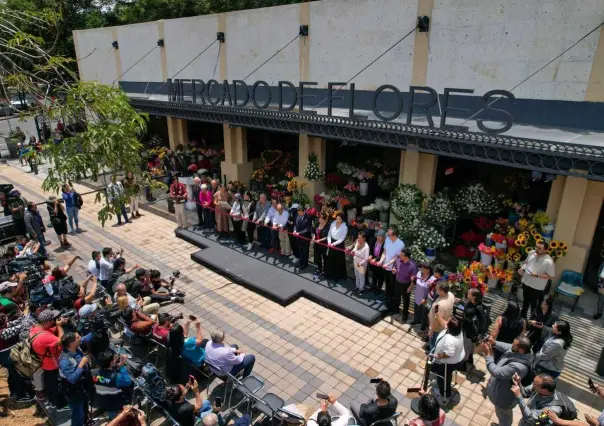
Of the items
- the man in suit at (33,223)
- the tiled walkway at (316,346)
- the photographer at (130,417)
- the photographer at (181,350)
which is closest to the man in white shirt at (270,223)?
the tiled walkway at (316,346)

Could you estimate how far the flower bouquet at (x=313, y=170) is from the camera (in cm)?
1359

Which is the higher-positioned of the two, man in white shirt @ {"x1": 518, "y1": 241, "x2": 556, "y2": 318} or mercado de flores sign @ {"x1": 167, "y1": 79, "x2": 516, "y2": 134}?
mercado de flores sign @ {"x1": 167, "y1": 79, "x2": 516, "y2": 134}

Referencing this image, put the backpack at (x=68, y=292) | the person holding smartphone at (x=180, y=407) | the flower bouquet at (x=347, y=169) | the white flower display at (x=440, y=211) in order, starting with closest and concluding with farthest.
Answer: the person holding smartphone at (x=180, y=407) → the backpack at (x=68, y=292) → the white flower display at (x=440, y=211) → the flower bouquet at (x=347, y=169)

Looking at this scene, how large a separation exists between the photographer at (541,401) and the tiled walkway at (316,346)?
1.65 m

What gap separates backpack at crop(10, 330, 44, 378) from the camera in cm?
628

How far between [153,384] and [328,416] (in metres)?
2.60

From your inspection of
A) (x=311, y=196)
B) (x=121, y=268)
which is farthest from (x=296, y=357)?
(x=311, y=196)

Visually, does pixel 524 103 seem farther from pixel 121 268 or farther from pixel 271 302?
pixel 121 268

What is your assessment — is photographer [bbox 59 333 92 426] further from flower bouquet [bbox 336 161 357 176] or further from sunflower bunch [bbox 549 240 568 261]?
flower bouquet [bbox 336 161 357 176]

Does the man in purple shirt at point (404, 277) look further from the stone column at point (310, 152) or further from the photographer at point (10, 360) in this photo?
the photographer at point (10, 360)

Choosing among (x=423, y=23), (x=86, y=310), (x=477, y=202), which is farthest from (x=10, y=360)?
(x=423, y=23)

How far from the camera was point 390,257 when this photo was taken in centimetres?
919

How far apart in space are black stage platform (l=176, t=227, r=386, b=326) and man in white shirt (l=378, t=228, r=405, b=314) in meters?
0.44

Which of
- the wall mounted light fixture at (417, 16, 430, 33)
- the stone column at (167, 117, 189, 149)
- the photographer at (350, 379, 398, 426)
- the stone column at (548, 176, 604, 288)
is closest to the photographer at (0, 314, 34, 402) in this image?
the photographer at (350, 379, 398, 426)
